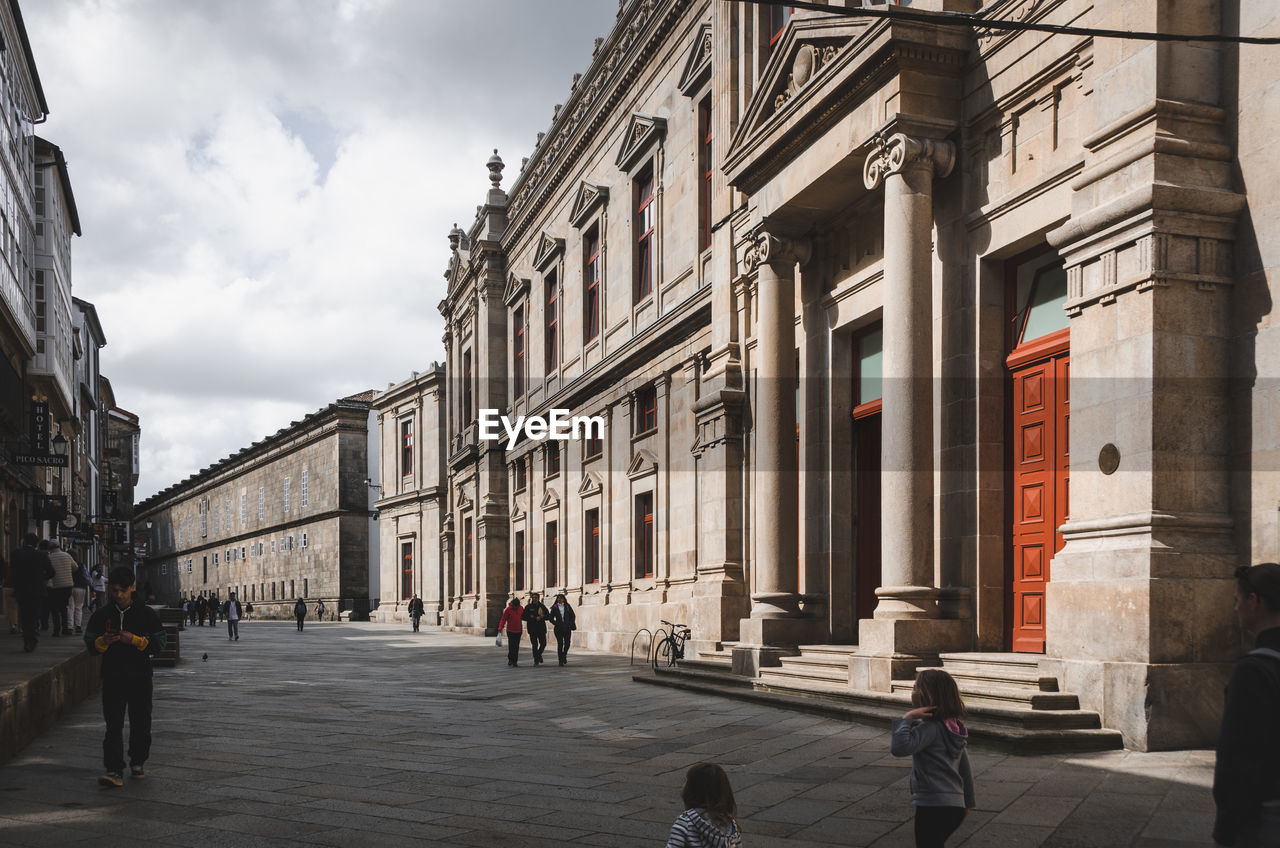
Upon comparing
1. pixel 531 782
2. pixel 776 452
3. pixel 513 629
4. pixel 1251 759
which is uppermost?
pixel 776 452

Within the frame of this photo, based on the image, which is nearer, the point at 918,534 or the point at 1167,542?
the point at 1167,542

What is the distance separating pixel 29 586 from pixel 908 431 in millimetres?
12057

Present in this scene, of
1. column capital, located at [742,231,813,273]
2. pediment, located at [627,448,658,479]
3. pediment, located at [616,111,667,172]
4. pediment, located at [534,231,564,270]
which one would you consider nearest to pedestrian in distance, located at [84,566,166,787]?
column capital, located at [742,231,813,273]

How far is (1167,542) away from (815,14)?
8.99 meters

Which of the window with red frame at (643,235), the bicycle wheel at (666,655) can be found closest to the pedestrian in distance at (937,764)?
the bicycle wheel at (666,655)

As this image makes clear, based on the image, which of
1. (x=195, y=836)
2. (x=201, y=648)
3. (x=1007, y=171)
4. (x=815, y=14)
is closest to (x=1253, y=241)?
(x=1007, y=171)

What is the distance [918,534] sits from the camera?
1193 cm

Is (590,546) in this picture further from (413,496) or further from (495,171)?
(413,496)

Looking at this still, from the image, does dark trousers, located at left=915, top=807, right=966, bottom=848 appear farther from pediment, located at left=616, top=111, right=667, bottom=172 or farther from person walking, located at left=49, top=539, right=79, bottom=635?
pediment, located at left=616, top=111, right=667, bottom=172

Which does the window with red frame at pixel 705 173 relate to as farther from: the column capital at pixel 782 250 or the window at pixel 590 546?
the window at pixel 590 546

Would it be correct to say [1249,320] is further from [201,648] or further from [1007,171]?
[201,648]

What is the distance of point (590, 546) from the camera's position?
28594 mm

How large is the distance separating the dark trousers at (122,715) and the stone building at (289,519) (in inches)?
2159

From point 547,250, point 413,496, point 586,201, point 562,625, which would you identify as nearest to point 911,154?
point 562,625
